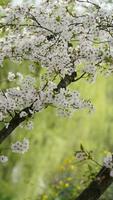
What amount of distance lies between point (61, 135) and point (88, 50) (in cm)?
880

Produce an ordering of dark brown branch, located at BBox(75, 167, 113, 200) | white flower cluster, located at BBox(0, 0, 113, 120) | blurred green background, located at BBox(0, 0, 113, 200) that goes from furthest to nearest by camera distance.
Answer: blurred green background, located at BBox(0, 0, 113, 200) → dark brown branch, located at BBox(75, 167, 113, 200) → white flower cluster, located at BBox(0, 0, 113, 120)

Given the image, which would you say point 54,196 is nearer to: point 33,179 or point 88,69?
point 33,179

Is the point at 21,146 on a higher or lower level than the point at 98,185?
higher

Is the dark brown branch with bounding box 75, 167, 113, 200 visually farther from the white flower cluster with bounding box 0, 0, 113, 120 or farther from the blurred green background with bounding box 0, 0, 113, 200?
the blurred green background with bounding box 0, 0, 113, 200

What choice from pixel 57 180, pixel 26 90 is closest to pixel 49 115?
pixel 57 180

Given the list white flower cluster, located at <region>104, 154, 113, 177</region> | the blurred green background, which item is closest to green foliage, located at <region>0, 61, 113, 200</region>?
the blurred green background

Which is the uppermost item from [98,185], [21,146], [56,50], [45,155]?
[45,155]

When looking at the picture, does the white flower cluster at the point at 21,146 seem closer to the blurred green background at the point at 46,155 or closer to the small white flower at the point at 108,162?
the small white flower at the point at 108,162

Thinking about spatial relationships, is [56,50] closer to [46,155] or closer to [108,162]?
[108,162]

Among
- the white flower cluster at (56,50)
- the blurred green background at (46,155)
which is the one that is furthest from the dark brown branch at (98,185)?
the blurred green background at (46,155)

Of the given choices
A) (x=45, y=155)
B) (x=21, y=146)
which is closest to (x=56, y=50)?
(x=21, y=146)

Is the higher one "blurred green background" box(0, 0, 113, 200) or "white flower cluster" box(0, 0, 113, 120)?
"blurred green background" box(0, 0, 113, 200)

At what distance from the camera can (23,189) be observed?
38.1 ft

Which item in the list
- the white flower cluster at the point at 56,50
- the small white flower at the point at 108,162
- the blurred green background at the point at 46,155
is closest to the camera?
the white flower cluster at the point at 56,50
